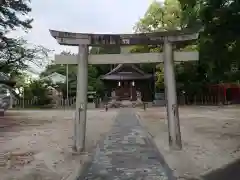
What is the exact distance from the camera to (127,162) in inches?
361

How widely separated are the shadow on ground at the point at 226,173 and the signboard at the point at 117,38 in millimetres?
4336

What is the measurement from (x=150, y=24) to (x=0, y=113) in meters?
25.4

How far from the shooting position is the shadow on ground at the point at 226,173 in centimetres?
774

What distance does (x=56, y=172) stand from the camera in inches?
332

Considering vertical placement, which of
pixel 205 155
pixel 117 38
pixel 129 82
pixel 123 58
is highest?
pixel 129 82

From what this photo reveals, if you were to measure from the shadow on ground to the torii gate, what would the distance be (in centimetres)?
259

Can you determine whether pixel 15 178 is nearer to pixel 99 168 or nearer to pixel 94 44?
pixel 99 168

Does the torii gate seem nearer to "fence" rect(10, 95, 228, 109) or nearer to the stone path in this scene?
the stone path

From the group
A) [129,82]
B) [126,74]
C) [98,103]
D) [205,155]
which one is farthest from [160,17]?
[205,155]

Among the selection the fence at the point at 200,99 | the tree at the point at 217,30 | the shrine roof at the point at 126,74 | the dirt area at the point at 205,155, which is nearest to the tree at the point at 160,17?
the shrine roof at the point at 126,74

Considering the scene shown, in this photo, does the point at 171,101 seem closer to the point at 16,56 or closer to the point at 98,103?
the point at 16,56

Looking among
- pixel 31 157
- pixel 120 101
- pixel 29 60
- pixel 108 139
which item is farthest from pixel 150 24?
pixel 31 157

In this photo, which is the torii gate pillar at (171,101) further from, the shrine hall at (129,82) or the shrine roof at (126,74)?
the shrine roof at (126,74)

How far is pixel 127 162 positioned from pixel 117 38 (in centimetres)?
402
